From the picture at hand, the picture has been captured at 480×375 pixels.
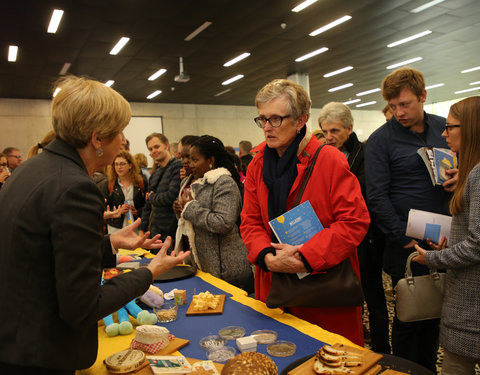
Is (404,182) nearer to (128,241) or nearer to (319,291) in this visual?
(319,291)

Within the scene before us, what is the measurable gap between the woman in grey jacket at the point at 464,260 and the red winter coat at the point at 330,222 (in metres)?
0.35

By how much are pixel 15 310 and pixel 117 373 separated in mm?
395

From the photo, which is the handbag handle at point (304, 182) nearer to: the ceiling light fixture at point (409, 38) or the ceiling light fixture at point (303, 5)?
the ceiling light fixture at point (303, 5)

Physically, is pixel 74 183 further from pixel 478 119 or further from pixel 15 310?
pixel 478 119

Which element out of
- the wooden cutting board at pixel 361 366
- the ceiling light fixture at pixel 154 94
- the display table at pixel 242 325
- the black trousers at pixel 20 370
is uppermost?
the ceiling light fixture at pixel 154 94

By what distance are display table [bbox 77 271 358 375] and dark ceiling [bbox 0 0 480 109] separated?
5560mm

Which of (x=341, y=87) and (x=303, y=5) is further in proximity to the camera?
(x=341, y=87)

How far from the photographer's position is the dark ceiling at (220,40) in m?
6.34

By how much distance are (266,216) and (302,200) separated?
21 cm

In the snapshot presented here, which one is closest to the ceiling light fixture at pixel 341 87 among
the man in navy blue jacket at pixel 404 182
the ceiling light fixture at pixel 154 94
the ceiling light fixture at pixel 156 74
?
the ceiling light fixture at pixel 154 94

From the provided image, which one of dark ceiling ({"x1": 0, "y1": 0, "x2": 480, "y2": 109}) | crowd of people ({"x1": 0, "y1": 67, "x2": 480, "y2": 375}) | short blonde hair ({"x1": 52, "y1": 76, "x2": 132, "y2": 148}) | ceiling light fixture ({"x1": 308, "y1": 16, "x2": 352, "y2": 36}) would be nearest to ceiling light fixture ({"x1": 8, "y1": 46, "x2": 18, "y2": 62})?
dark ceiling ({"x1": 0, "y1": 0, "x2": 480, "y2": 109})

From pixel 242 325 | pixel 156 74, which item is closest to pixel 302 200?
pixel 242 325

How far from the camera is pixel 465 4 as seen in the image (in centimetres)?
686

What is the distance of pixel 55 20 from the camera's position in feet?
20.8
